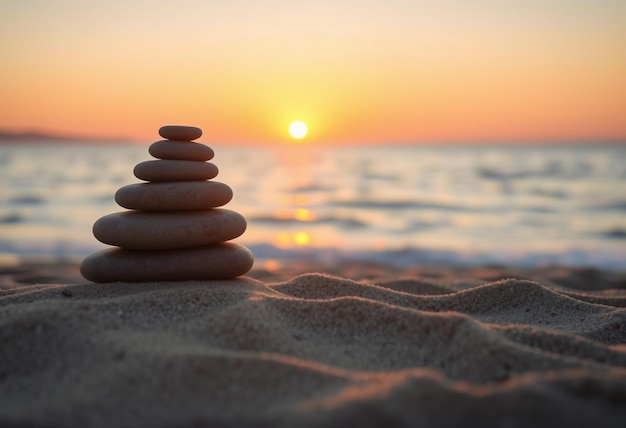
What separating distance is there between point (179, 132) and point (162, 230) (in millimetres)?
797

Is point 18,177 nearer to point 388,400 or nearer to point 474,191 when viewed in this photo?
point 474,191

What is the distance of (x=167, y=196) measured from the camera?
3.66m

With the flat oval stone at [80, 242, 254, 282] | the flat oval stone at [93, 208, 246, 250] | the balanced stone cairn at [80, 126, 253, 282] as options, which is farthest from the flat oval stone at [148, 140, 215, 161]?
the flat oval stone at [80, 242, 254, 282]

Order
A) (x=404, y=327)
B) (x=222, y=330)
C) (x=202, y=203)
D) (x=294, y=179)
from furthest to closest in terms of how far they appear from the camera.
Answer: (x=294, y=179)
(x=202, y=203)
(x=404, y=327)
(x=222, y=330)

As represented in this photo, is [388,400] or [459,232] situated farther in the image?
[459,232]

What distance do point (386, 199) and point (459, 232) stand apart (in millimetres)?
6721

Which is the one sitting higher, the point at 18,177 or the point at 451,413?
the point at 18,177

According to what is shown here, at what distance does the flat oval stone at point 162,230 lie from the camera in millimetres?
3539

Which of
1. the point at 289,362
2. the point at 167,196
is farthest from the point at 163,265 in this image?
the point at 289,362

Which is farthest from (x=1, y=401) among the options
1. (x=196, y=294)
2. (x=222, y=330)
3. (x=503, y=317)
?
(x=503, y=317)

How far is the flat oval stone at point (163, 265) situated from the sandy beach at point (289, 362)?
0.12 m

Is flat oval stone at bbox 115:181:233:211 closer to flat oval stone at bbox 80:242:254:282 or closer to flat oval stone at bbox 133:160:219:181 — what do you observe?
flat oval stone at bbox 133:160:219:181

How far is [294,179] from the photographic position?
88.9 ft

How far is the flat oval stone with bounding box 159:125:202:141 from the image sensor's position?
152 inches
